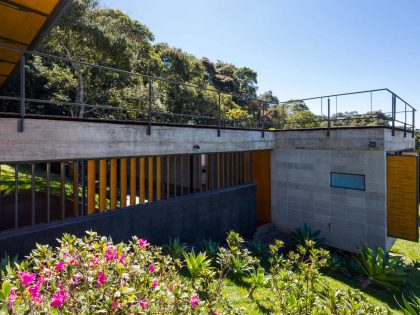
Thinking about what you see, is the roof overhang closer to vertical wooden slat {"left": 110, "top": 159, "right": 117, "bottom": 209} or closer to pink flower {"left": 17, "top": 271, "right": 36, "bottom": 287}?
vertical wooden slat {"left": 110, "top": 159, "right": 117, "bottom": 209}

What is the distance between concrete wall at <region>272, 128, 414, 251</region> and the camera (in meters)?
8.30

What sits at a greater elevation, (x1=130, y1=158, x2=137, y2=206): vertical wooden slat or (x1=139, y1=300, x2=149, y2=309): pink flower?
(x1=130, y1=158, x2=137, y2=206): vertical wooden slat

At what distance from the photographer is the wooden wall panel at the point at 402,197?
805 cm

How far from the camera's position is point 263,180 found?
11.0 m

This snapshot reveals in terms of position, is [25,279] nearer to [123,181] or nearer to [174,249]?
[123,181]

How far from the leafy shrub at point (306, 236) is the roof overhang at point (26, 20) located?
896cm

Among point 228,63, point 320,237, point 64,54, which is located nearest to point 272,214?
point 320,237

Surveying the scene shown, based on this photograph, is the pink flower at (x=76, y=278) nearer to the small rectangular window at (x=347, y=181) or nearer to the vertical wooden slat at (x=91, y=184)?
the vertical wooden slat at (x=91, y=184)

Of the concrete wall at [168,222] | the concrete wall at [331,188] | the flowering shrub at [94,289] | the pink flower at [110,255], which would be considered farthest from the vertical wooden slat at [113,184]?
the concrete wall at [331,188]

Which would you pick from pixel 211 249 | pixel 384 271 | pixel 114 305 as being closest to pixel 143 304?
pixel 114 305

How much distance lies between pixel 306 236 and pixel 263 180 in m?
2.84

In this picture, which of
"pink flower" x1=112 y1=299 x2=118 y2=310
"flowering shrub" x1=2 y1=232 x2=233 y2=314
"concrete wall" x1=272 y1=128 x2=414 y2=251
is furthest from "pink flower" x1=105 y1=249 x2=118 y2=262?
"concrete wall" x1=272 y1=128 x2=414 y2=251

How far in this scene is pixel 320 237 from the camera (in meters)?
9.37

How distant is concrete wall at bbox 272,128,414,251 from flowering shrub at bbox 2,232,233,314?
7859mm
